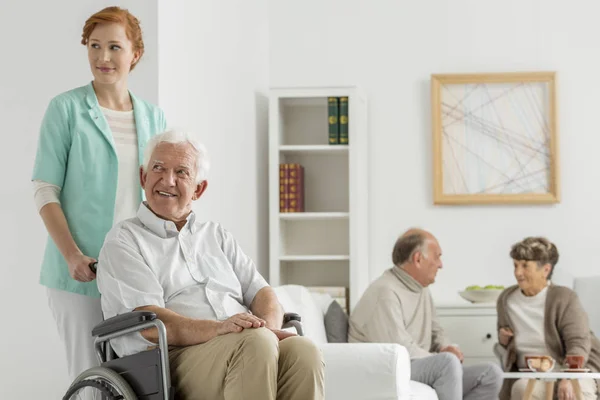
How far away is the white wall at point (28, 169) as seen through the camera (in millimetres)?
3631

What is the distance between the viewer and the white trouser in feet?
9.16

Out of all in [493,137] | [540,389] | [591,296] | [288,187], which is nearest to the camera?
[540,389]

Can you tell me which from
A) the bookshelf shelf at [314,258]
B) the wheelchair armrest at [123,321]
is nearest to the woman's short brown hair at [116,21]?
the wheelchair armrest at [123,321]

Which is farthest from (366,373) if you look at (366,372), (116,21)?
(116,21)

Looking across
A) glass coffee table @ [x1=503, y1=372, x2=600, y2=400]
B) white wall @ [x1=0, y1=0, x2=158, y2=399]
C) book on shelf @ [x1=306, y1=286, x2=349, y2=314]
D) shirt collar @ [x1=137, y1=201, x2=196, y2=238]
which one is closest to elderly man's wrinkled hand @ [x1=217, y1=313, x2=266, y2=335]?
shirt collar @ [x1=137, y1=201, x2=196, y2=238]

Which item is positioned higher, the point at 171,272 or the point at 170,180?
the point at 170,180

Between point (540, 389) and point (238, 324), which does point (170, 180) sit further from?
point (540, 389)

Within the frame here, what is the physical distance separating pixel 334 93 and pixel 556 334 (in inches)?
72.7

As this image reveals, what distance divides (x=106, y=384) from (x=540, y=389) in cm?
225

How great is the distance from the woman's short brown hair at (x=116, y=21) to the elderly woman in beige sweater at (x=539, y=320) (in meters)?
2.28

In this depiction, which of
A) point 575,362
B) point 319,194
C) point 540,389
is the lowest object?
point 540,389

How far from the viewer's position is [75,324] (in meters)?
2.79

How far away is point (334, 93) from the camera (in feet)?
17.5

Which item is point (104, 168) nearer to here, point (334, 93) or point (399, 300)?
point (399, 300)
